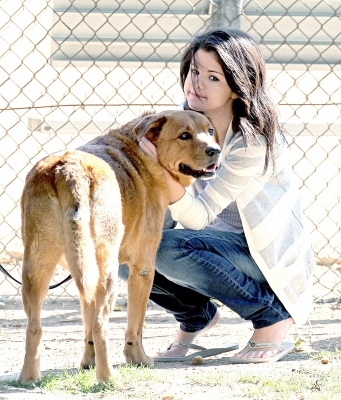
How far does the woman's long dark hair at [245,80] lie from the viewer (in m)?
3.99

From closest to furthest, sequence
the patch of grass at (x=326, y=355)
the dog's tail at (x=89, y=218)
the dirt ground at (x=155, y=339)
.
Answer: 1. the dog's tail at (x=89, y=218)
2. the dirt ground at (x=155, y=339)
3. the patch of grass at (x=326, y=355)

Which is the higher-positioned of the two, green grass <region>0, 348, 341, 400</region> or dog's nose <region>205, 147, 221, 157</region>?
dog's nose <region>205, 147, 221, 157</region>

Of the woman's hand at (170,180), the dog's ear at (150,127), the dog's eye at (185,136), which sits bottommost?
the woman's hand at (170,180)

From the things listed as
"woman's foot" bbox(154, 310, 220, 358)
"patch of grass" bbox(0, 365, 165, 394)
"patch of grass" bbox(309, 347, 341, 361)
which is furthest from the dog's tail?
"patch of grass" bbox(309, 347, 341, 361)

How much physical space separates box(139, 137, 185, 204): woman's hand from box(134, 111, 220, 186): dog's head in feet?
0.11

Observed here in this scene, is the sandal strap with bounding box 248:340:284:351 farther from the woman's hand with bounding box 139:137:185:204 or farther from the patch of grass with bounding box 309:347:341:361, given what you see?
the woman's hand with bounding box 139:137:185:204

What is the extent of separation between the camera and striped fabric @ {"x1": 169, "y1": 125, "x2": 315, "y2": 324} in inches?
157

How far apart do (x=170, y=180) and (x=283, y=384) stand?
3.68 feet

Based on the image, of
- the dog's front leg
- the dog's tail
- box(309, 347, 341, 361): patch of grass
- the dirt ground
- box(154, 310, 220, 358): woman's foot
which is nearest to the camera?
the dog's tail

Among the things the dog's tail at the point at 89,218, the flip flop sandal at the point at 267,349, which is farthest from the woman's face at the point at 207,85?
the flip flop sandal at the point at 267,349

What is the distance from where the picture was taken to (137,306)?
385cm

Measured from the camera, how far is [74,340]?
179 inches

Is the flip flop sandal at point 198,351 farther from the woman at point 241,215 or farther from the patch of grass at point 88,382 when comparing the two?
the patch of grass at point 88,382

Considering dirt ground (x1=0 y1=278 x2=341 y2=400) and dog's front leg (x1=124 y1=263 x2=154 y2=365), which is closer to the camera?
dirt ground (x1=0 y1=278 x2=341 y2=400)
